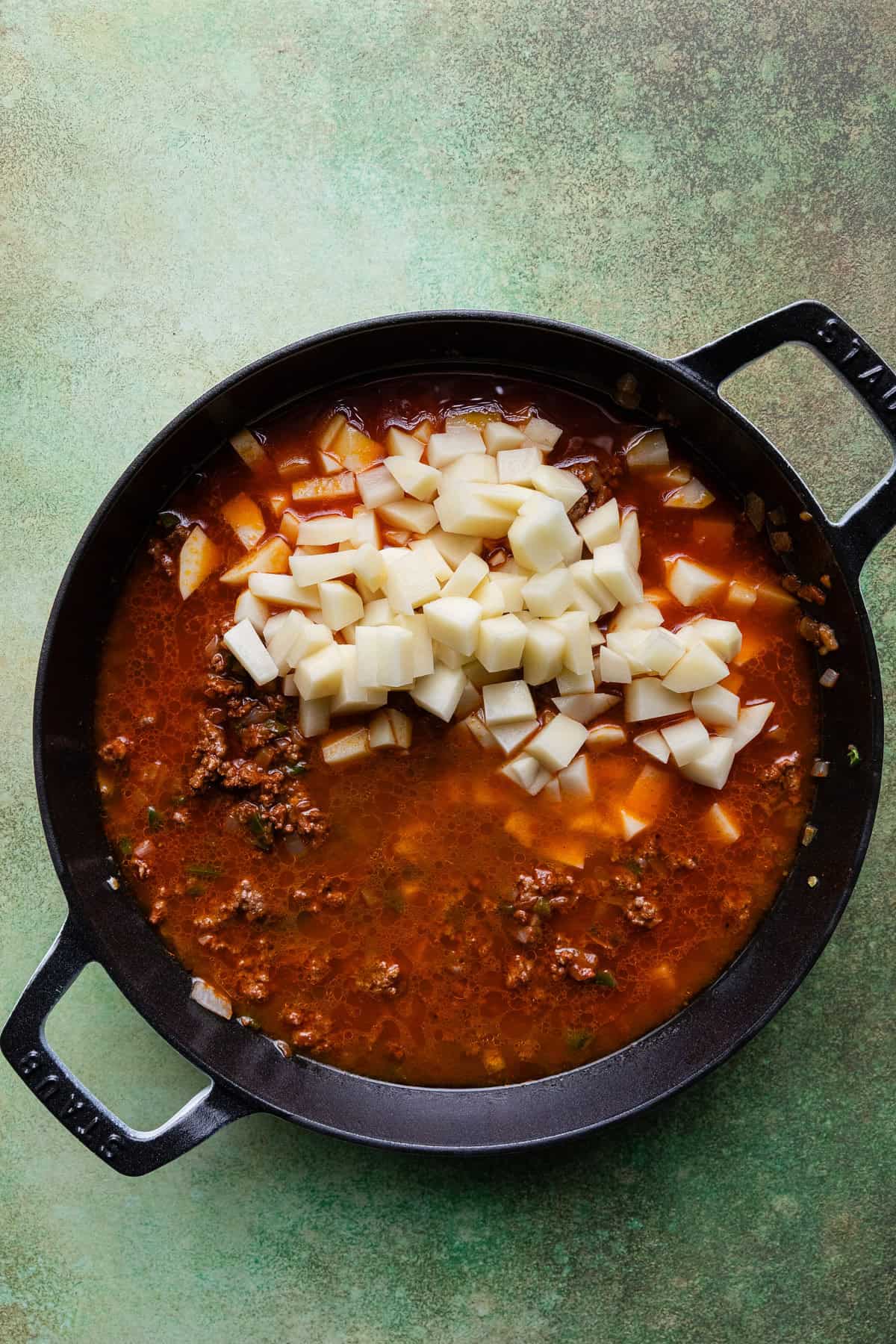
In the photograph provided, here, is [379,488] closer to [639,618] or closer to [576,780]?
[639,618]

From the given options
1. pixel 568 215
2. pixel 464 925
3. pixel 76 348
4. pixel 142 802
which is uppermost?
pixel 76 348

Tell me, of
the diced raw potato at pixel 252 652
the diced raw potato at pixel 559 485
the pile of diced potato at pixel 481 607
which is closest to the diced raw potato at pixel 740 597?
the pile of diced potato at pixel 481 607

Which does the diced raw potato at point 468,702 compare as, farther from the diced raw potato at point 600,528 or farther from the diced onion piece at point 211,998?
the diced onion piece at point 211,998

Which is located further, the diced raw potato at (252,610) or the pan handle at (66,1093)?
the diced raw potato at (252,610)

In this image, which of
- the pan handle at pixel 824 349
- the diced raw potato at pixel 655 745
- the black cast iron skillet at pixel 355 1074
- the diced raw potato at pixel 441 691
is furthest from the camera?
the diced raw potato at pixel 655 745

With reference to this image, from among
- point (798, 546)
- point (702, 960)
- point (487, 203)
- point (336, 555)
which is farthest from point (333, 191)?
point (702, 960)

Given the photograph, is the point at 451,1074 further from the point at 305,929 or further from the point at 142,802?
the point at 142,802

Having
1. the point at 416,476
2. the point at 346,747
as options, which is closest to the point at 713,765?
the point at 346,747
